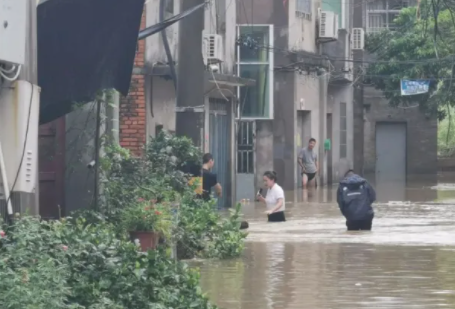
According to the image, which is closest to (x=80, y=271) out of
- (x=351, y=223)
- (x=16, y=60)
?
(x=16, y=60)

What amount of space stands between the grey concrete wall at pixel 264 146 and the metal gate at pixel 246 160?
2.37 meters

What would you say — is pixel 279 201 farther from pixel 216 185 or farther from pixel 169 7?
pixel 169 7

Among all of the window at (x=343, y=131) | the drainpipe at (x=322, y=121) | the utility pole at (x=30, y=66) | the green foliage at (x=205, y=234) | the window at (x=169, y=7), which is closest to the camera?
the utility pole at (x=30, y=66)

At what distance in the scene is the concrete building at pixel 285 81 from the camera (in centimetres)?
3412

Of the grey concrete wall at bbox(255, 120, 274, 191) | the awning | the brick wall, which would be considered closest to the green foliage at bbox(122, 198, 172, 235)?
the brick wall

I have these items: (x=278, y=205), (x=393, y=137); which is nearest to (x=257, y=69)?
(x=278, y=205)

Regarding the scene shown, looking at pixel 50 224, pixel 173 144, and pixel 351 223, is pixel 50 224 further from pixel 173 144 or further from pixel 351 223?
pixel 351 223

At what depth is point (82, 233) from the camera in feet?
34.0

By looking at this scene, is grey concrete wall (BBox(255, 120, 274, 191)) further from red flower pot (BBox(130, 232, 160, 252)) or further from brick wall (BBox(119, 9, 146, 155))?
red flower pot (BBox(130, 232, 160, 252))

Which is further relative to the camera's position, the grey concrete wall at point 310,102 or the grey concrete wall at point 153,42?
the grey concrete wall at point 310,102

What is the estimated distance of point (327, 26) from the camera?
39031mm

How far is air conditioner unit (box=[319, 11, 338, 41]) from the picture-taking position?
1537 inches

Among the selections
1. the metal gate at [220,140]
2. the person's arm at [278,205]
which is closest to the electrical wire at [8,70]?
the person's arm at [278,205]

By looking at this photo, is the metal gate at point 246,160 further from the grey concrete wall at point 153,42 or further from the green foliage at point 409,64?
the green foliage at point 409,64
